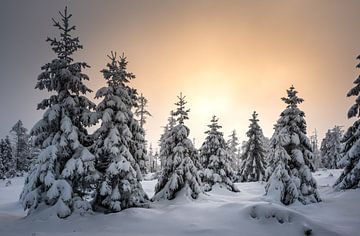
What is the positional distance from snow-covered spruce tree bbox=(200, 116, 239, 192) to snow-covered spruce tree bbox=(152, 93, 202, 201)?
23.2 ft

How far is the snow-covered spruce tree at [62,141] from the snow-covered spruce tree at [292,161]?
1488cm

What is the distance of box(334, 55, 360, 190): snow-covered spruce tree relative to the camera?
22.5 metres

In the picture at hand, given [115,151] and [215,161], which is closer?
[115,151]

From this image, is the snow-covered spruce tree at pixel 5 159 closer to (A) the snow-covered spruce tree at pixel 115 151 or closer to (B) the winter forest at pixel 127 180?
(B) the winter forest at pixel 127 180

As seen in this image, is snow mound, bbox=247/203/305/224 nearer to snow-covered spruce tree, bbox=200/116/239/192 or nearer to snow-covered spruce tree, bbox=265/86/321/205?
snow-covered spruce tree, bbox=265/86/321/205

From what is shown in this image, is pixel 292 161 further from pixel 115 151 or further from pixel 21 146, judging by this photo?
pixel 21 146

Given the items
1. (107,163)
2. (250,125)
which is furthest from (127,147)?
(250,125)

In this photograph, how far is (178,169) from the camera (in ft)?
79.1

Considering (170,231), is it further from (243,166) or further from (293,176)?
(243,166)

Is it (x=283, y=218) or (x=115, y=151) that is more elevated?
(x=115, y=151)

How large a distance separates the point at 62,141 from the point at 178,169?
400 inches

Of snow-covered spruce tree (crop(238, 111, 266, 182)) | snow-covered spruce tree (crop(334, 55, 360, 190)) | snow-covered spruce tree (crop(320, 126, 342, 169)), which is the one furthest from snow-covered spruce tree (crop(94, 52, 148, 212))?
snow-covered spruce tree (crop(320, 126, 342, 169))

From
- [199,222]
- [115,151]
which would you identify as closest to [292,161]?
[199,222]

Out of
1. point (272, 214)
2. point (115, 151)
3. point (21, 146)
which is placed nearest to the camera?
point (272, 214)
